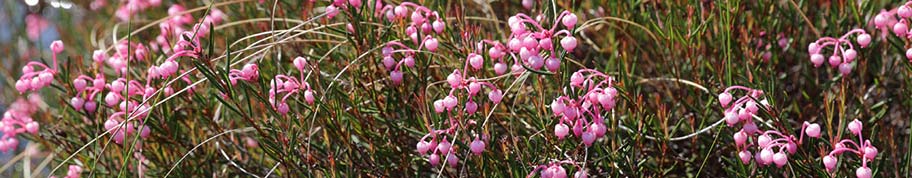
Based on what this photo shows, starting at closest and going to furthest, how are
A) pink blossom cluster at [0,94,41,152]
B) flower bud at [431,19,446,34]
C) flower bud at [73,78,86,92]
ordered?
flower bud at [431,19,446,34], flower bud at [73,78,86,92], pink blossom cluster at [0,94,41,152]

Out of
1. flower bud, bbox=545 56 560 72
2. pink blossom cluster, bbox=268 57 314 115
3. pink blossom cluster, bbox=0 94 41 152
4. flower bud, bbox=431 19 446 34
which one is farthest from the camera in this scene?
pink blossom cluster, bbox=0 94 41 152

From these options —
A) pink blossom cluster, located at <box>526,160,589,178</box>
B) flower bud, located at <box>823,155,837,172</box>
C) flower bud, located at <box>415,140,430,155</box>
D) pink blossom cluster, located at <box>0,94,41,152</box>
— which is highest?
flower bud, located at <box>415,140,430,155</box>

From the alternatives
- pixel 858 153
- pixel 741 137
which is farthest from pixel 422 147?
pixel 858 153

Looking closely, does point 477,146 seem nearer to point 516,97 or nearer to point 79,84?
point 516,97

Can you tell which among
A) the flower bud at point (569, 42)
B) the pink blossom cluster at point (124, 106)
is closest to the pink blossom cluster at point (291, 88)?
the pink blossom cluster at point (124, 106)

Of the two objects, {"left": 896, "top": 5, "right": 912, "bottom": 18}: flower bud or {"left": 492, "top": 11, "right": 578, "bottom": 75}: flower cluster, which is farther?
{"left": 896, "top": 5, "right": 912, "bottom": 18}: flower bud

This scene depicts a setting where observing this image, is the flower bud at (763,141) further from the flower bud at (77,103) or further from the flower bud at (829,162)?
the flower bud at (77,103)

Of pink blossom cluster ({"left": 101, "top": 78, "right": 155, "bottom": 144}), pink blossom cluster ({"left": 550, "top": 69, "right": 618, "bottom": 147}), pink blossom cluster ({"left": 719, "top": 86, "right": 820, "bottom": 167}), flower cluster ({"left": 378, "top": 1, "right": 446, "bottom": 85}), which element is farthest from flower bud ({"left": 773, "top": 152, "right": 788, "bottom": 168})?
pink blossom cluster ({"left": 101, "top": 78, "right": 155, "bottom": 144})

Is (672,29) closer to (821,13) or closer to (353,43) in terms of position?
(821,13)

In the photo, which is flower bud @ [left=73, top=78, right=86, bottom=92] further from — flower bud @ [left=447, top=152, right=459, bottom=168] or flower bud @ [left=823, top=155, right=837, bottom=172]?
flower bud @ [left=823, top=155, right=837, bottom=172]
